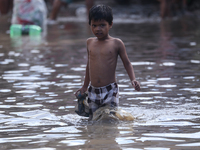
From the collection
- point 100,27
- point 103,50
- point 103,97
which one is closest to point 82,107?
point 103,97

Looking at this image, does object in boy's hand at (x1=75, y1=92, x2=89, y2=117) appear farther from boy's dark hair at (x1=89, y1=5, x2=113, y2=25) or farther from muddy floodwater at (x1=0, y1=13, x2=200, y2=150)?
boy's dark hair at (x1=89, y1=5, x2=113, y2=25)

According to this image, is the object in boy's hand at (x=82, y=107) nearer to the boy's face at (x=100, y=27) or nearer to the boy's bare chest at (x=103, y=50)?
the boy's bare chest at (x=103, y=50)

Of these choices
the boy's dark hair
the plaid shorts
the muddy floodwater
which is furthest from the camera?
the plaid shorts

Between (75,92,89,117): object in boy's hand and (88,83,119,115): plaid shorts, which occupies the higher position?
(88,83,119,115): plaid shorts

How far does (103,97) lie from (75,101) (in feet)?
2.56

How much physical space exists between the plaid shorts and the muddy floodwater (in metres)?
0.17

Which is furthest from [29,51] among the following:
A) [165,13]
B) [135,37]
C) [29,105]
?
[165,13]

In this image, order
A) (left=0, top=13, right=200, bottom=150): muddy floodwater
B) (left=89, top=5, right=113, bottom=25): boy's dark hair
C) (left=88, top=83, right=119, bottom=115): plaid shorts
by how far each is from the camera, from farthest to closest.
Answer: (left=88, top=83, right=119, bottom=115): plaid shorts < (left=89, top=5, right=113, bottom=25): boy's dark hair < (left=0, top=13, right=200, bottom=150): muddy floodwater

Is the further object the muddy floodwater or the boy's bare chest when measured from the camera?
the boy's bare chest

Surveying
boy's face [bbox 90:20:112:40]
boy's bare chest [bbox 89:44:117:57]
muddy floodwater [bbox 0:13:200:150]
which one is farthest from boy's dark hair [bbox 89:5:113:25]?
muddy floodwater [bbox 0:13:200:150]

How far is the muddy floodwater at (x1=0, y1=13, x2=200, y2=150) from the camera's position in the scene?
3.27 m

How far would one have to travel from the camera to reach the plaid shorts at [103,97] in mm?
4062

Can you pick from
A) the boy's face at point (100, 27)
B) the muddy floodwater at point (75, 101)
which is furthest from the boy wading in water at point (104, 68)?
the muddy floodwater at point (75, 101)

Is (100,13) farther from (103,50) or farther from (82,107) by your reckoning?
(82,107)
